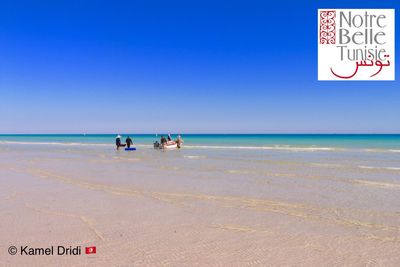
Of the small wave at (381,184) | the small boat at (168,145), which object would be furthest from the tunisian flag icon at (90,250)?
the small boat at (168,145)

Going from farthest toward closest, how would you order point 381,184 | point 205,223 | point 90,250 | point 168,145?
point 168,145 < point 381,184 < point 205,223 < point 90,250

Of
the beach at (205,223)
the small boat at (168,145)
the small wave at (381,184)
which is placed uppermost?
the small boat at (168,145)

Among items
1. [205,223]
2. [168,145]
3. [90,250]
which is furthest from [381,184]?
[168,145]

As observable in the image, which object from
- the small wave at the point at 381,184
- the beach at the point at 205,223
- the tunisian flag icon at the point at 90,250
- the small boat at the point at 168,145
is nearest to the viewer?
the beach at the point at 205,223

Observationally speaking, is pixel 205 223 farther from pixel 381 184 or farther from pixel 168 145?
pixel 168 145

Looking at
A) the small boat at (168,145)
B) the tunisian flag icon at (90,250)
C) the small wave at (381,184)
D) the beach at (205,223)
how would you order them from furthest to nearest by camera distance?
1. the small boat at (168,145)
2. the small wave at (381,184)
3. the tunisian flag icon at (90,250)
4. the beach at (205,223)

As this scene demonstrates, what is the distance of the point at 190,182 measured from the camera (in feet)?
40.2

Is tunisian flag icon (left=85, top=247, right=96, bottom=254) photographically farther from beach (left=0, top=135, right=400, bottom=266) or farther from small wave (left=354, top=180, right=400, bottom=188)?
small wave (left=354, top=180, right=400, bottom=188)

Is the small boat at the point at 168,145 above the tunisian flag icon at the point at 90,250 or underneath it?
above

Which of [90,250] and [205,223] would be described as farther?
[205,223]

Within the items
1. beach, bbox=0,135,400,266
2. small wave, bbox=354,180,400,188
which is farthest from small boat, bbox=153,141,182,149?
small wave, bbox=354,180,400,188

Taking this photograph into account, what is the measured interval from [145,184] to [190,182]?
1.63 metres

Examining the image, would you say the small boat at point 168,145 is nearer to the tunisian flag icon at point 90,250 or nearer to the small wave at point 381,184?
the small wave at point 381,184

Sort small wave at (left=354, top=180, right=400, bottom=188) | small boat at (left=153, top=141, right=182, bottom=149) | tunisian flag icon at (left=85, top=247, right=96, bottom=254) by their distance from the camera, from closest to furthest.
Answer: tunisian flag icon at (left=85, top=247, right=96, bottom=254) → small wave at (left=354, top=180, right=400, bottom=188) → small boat at (left=153, top=141, right=182, bottom=149)
